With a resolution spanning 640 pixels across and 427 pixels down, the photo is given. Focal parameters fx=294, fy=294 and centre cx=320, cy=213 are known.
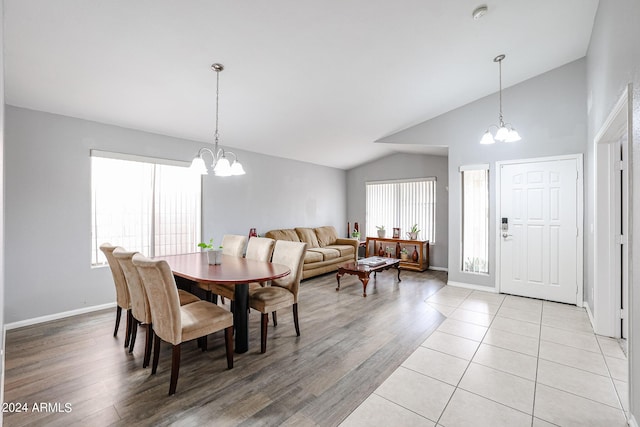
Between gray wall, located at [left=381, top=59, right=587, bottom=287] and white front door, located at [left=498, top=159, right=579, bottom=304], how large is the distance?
0.16 metres

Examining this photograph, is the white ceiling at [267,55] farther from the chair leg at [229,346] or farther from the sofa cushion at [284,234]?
the chair leg at [229,346]

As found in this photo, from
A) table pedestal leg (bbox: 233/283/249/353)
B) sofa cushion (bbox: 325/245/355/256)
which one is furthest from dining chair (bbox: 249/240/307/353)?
sofa cushion (bbox: 325/245/355/256)

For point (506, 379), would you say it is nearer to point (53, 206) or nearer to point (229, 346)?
point (229, 346)

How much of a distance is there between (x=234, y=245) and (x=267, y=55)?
227 centimetres

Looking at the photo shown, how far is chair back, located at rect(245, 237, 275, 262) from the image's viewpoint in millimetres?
3437

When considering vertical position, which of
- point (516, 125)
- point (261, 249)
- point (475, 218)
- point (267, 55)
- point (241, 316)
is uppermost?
point (267, 55)

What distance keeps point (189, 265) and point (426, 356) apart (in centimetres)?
245

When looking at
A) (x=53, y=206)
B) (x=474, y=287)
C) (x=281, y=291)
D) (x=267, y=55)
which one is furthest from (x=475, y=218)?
(x=53, y=206)

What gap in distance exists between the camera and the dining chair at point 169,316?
2.05 meters

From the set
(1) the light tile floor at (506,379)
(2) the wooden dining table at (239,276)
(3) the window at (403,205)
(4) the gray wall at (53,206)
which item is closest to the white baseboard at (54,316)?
(4) the gray wall at (53,206)

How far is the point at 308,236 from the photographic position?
20.7 feet

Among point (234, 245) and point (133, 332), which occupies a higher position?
point (234, 245)

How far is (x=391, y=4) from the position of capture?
99.4 inches

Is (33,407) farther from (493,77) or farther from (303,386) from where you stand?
(493,77)
